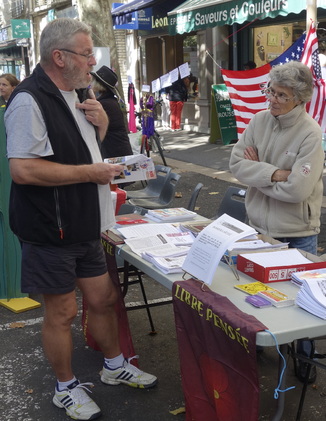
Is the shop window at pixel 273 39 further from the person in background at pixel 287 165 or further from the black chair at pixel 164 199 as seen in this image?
the person in background at pixel 287 165

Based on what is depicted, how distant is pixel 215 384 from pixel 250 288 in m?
0.45

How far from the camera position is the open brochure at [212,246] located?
250 cm

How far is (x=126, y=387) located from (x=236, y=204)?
5.19 feet

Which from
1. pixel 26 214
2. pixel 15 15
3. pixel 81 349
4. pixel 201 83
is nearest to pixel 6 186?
pixel 81 349

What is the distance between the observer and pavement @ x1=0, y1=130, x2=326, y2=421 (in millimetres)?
3252

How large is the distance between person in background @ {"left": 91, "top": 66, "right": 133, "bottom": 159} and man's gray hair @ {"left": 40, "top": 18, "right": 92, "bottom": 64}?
115 inches

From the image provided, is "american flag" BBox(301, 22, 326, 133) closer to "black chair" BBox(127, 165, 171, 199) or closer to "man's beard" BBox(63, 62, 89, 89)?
"black chair" BBox(127, 165, 171, 199)

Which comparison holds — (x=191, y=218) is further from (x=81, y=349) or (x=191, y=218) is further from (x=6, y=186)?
(x=6, y=186)

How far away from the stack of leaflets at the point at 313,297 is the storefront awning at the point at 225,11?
8.12 m

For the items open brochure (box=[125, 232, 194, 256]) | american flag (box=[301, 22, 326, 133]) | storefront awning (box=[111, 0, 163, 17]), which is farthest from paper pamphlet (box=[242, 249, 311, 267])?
storefront awning (box=[111, 0, 163, 17])

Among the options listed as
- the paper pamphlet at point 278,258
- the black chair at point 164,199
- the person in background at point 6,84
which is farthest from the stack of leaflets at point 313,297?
the person in background at point 6,84

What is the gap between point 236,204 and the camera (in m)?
4.34

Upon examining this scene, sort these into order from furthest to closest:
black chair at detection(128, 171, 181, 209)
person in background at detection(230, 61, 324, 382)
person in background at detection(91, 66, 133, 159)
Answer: person in background at detection(91, 66, 133, 159) < black chair at detection(128, 171, 181, 209) < person in background at detection(230, 61, 324, 382)

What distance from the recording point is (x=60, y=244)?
115 inches
